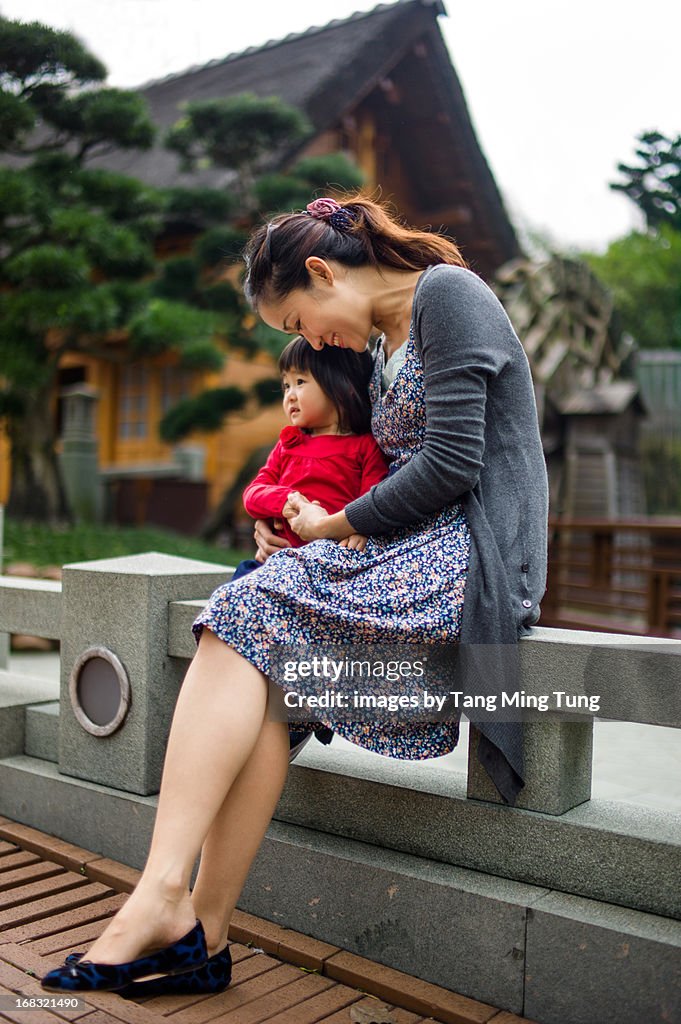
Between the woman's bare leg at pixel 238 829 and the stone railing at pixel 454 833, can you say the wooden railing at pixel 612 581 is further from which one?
→ the woman's bare leg at pixel 238 829

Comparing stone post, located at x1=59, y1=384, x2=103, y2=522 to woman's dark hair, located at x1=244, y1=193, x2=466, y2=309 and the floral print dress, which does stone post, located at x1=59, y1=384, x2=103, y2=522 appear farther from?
the floral print dress

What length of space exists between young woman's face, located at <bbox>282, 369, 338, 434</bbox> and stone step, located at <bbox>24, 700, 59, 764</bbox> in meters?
1.20

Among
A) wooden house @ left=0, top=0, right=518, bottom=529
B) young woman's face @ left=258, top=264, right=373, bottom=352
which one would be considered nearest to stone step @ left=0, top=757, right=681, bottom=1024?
young woman's face @ left=258, top=264, right=373, bottom=352

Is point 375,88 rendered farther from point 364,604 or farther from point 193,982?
point 193,982

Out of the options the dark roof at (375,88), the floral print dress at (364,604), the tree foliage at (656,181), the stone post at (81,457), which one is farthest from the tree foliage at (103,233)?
the floral print dress at (364,604)

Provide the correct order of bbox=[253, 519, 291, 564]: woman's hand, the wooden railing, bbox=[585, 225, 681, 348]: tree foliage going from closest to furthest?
1. bbox=[253, 519, 291, 564]: woman's hand
2. the wooden railing
3. bbox=[585, 225, 681, 348]: tree foliage

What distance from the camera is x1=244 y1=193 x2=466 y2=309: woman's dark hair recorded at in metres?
2.02

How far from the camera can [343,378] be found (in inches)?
86.3

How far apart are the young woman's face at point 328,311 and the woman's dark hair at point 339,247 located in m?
0.02

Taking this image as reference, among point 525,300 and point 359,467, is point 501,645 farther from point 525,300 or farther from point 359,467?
point 525,300

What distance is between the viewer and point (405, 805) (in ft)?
6.75

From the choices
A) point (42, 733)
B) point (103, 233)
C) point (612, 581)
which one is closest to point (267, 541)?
point (42, 733)

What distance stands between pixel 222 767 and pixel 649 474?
12.6 meters

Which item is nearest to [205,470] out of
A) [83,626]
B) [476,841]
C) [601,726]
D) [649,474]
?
[649,474]
